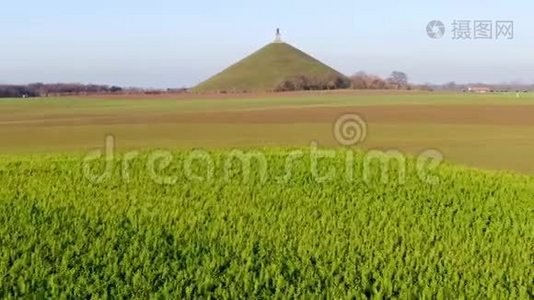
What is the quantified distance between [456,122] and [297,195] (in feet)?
48.4

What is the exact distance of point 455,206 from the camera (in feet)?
30.8

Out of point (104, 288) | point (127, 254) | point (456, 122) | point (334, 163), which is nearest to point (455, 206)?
point (334, 163)

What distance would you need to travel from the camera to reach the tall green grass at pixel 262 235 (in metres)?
6.02

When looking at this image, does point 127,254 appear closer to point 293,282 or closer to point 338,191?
point 293,282

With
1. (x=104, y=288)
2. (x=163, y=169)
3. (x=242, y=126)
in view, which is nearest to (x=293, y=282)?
(x=104, y=288)

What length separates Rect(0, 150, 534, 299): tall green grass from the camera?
19.8ft

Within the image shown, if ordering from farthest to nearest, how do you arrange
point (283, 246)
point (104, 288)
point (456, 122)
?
point (456, 122)
point (283, 246)
point (104, 288)

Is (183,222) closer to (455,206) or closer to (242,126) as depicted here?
(455,206)

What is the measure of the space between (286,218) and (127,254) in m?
2.41

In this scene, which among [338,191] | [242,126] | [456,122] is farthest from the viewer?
[456,122]

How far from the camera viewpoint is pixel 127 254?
683 centimetres

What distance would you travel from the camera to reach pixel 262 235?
769cm

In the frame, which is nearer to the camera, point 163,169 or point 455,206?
point 455,206

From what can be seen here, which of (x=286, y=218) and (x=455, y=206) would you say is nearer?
(x=286, y=218)
